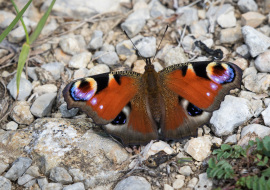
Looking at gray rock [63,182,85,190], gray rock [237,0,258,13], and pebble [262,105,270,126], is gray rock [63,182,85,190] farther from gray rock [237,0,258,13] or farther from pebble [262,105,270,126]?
gray rock [237,0,258,13]

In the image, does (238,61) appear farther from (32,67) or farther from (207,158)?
(32,67)

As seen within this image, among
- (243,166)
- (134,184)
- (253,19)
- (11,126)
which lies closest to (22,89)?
(11,126)

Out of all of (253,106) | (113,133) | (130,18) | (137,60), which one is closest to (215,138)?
(253,106)

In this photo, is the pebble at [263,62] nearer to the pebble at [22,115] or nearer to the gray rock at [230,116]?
the gray rock at [230,116]

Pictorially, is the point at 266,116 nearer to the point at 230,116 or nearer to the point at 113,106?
the point at 230,116

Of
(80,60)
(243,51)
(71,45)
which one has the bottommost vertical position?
(80,60)

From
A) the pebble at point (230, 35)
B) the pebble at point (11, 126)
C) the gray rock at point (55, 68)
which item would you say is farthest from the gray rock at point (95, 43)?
the pebble at point (230, 35)
